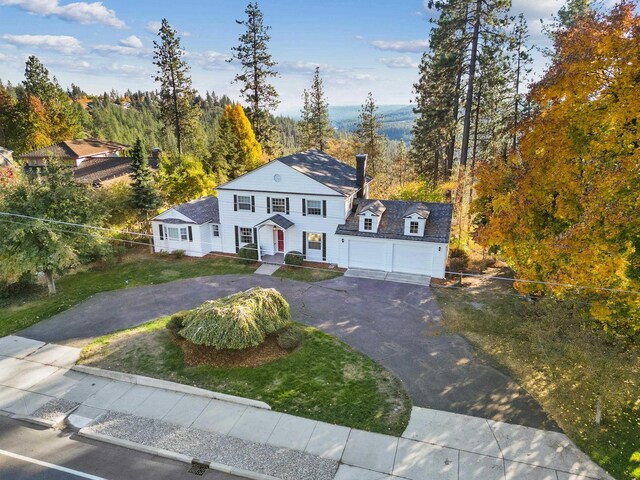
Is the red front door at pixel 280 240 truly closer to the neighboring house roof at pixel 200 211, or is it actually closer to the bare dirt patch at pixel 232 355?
the neighboring house roof at pixel 200 211

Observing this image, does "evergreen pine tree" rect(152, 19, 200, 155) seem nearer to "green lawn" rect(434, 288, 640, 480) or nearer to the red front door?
the red front door

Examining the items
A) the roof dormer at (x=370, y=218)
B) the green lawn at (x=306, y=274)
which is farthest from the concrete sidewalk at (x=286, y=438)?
the roof dormer at (x=370, y=218)

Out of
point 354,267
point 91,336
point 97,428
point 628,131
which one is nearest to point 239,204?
point 354,267

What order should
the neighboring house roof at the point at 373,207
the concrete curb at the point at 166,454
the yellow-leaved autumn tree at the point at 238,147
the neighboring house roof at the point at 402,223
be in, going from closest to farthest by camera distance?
the concrete curb at the point at 166,454
the neighboring house roof at the point at 402,223
the neighboring house roof at the point at 373,207
the yellow-leaved autumn tree at the point at 238,147

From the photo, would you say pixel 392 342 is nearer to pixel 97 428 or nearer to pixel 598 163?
pixel 598 163

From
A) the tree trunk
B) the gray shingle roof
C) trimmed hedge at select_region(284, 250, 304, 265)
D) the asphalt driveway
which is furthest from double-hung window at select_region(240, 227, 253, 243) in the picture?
the tree trunk

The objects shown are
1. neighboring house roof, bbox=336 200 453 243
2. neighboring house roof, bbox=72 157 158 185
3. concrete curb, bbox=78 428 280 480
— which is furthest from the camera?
neighboring house roof, bbox=72 157 158 185

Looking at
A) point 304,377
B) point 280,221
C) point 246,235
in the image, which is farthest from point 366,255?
point 304,377

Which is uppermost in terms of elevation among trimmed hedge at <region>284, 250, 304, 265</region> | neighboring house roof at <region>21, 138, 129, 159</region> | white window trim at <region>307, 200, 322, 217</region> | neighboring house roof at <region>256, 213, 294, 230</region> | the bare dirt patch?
neighboring house roof at <region>21, 138, 129, 159</region>
